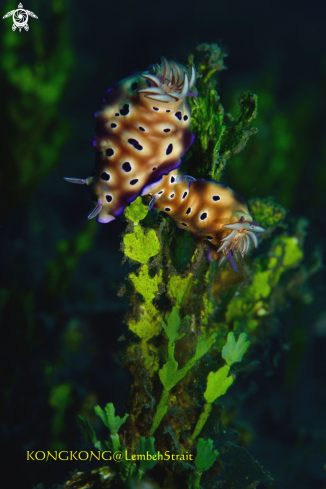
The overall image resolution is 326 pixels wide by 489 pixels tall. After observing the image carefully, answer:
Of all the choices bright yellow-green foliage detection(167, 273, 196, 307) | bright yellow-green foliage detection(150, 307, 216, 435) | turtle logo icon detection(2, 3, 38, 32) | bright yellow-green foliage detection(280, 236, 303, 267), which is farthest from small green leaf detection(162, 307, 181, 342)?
turtle logo icon detection(2, 3, 38, 32)

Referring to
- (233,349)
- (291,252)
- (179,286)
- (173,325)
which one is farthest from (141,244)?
(291,252)

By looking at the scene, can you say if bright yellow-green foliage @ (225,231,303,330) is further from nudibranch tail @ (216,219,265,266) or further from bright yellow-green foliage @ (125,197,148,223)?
bright yellow-green foliage @ (125,197,148,223)

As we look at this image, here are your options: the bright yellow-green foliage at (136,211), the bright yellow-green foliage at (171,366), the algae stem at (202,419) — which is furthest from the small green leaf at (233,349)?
the bright yellow-green foliage at (136,211)

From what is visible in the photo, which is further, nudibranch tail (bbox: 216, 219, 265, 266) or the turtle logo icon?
the turtle logo icon

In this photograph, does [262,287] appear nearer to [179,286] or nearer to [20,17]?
[179,286]

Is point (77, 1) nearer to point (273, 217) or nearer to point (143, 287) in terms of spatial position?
point (273, 217)

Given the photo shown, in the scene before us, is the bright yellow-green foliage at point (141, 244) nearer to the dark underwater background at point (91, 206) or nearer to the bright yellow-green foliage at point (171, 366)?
the bright yellow-green foliage at point (171, 366)

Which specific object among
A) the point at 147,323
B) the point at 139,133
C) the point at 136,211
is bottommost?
the point at 147,323
